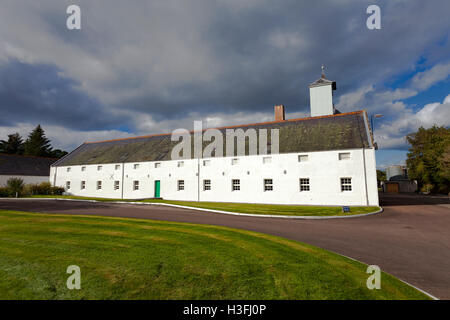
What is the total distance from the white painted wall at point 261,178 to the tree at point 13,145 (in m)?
57.6

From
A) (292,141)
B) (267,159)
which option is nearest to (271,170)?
(267,159)

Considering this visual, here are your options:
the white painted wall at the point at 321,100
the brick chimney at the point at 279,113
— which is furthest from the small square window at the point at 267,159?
the white painted wall at the point at 321,100

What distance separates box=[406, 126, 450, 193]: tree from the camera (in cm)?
3803

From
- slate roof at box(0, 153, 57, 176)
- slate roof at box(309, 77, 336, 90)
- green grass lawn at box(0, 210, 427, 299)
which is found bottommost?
green grass lawn at box(0, 210, 427, 299)

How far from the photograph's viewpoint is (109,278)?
180 inches

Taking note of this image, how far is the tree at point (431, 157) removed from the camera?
3803 centimetres

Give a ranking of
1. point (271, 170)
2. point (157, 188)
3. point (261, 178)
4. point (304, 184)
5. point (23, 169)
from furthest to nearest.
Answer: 1. point (23, 169)
2. point (157, 188)
3. point (261, 178)
4. point (271, 170)
5. point (304, 184)

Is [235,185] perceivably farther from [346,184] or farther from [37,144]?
[37,144]

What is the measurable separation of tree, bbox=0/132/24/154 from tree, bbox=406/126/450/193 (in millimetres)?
102582

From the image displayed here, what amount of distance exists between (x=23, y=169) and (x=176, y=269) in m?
52.4

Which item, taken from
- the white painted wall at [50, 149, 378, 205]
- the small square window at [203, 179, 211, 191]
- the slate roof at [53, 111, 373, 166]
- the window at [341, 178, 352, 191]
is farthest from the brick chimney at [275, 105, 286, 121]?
the small square window at [203, 179, 211, 191]

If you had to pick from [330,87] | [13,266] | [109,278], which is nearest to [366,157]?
[330,87]

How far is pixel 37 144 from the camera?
7025 cm

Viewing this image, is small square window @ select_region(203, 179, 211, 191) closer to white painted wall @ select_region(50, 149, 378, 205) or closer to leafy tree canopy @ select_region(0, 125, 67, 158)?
white painted wall @ select_region(50, 149, 378, 205)
